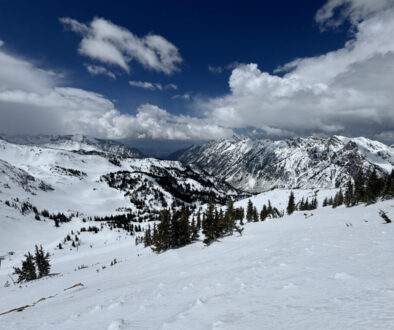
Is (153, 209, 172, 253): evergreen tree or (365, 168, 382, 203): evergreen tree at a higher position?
(365, 168, 382, 203): evergreen tree

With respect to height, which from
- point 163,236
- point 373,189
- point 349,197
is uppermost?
point 373,189

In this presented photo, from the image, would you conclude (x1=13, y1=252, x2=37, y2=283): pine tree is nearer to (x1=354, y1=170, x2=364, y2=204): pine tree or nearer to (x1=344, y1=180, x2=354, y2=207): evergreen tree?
(x1=344, y1=180, x2=354, y2=207): evergreen tree

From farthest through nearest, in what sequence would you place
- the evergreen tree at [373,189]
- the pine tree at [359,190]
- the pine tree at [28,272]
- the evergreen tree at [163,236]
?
the pine tree at [359,190]
the evergreen tree at [373,189]
the pine tree at [28,272]
the evergreen tree at [163,236]

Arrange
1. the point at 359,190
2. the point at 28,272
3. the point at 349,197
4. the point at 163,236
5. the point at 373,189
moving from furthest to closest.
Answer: the point at 349,197
the point at 359,190
the point at 373,189
the point at 28,272
the point at 163,236

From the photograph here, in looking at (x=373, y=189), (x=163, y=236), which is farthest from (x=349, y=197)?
(x=163, y=236)

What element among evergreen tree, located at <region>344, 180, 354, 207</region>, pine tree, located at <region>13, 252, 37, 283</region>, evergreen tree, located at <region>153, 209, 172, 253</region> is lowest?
pine tree, located at <region>13, 252, 37, 283</region>

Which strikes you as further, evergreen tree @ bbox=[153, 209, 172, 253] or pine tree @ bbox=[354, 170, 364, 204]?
pine tree @ bbox=[354, 170, 364, 204]

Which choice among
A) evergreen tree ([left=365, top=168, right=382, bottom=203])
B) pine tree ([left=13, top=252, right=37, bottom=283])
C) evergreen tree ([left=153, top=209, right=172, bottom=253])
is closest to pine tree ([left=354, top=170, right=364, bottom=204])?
evergreen tree ([left=365, top=168, right=382, bottom=203])

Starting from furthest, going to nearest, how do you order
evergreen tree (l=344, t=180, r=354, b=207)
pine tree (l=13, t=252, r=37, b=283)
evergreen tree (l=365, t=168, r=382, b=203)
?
evergreen tree (l=344, t=180, r=354, b=207)
evergreen tree (l=365, t=168, r=382, b=203)
pine tree (l=13, t=252, r=37, b=283)

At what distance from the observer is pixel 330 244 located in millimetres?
14992

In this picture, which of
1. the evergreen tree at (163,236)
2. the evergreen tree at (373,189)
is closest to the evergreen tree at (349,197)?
the evergreen tree at (373,189)

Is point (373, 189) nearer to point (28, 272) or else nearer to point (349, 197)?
point (349, 197)

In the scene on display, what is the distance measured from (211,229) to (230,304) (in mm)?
33271

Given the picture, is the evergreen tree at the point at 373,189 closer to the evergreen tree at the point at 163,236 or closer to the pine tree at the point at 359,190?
the pine tree at the point at 359,190
